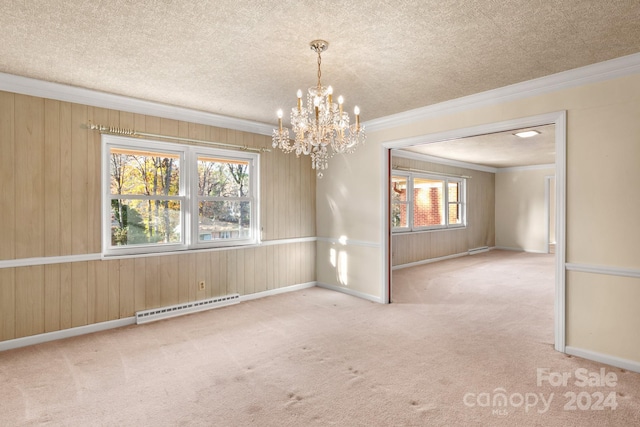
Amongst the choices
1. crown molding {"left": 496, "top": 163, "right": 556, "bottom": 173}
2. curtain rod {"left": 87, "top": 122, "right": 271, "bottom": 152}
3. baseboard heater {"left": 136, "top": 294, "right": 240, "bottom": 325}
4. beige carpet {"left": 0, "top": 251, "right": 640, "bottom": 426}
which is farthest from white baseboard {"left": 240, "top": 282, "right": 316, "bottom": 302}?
A: crown molding {"left": 496, "top": 163, "right": 556, "bottom": 173}

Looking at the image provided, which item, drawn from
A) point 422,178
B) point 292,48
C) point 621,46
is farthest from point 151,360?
point 422,178

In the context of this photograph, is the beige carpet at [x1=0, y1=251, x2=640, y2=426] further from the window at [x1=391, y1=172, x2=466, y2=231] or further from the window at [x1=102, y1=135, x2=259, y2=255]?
the window at [x1=391, y1=172, x2=466, y2=231]

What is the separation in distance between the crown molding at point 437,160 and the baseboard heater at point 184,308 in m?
4.23

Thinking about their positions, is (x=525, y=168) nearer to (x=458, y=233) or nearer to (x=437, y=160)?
(x=458, y=233)

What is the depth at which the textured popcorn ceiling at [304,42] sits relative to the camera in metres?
2.05

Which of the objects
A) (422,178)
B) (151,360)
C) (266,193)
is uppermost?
(422,178)

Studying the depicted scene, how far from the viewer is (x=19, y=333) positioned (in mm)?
3219

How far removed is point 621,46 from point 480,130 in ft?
4.29

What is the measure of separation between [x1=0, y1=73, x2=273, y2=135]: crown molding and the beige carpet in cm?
248

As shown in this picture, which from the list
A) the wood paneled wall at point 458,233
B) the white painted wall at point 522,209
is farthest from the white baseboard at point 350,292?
the white painted wall at point 522,209

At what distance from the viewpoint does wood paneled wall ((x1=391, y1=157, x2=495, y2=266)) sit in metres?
7.21

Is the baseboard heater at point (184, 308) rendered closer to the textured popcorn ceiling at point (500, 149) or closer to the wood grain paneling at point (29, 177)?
the wood grain paneling at point (29, 177)

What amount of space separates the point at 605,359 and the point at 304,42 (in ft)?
11.9

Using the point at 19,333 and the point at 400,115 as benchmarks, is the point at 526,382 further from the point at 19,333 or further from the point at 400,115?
the point at 19,333
